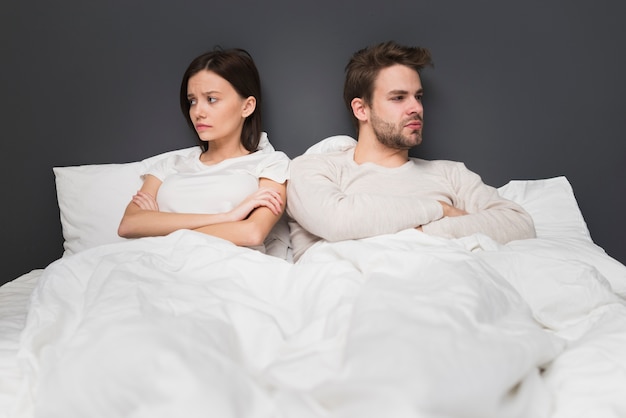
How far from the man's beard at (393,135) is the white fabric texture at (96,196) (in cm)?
43

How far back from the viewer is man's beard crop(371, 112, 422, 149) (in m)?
1.78

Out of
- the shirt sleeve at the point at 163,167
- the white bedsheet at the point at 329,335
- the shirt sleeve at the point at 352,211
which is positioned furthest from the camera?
the shirt sleeve at the point at 163,167

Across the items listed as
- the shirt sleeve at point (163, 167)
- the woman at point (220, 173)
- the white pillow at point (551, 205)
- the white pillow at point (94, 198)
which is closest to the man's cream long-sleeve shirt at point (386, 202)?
the woman at point (220, 173)

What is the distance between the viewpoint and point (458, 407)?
643 millimetres

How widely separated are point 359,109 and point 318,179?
0.41 meters

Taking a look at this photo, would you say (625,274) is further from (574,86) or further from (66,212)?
(66,212)

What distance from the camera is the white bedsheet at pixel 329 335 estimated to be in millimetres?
686

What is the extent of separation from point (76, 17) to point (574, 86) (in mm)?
2115

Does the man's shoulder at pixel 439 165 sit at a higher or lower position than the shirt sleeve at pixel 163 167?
lower

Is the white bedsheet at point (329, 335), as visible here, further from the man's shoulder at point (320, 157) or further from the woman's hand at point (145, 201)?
the man's shoulder at point (320, 157)

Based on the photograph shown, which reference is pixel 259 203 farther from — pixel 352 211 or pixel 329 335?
pixel 329 335

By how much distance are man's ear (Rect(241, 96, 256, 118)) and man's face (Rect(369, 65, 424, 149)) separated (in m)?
0.47

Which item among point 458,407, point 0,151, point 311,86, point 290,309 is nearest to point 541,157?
point 311,86

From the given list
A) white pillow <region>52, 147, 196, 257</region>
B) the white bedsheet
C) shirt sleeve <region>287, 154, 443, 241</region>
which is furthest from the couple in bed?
the white bedsheet
